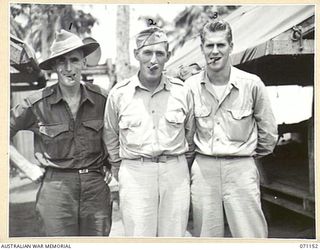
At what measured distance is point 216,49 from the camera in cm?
141

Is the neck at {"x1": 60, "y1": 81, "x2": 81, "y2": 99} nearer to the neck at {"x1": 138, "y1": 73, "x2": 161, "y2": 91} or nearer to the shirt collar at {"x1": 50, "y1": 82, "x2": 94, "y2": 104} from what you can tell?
the shirt collar at {"x1": 50, "y1": 82, "x2": 94, "y2": 104}

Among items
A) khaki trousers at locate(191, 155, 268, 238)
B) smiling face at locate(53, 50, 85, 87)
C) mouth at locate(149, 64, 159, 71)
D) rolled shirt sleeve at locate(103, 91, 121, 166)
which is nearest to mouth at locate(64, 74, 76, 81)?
smiling face at locate(53, 50, 85, 87)

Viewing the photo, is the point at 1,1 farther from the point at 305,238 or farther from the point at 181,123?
the point at 305,238

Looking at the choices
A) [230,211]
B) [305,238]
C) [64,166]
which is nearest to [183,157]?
[230,211]

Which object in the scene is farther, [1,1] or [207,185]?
[1,1]

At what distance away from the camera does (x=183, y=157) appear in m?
1.42

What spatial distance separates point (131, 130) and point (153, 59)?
233 millimetres

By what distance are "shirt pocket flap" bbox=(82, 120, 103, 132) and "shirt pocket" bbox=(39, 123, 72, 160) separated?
61mm

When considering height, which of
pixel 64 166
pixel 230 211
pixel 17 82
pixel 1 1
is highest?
pixel 1 1

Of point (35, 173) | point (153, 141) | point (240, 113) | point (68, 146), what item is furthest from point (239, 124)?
point (35, 173)

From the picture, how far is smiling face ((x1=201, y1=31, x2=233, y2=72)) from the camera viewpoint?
1415 millimetres

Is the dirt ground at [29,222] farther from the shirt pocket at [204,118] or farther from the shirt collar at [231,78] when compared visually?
the shirt collar at [231,78]

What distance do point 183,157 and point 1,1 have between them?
817 millimetres

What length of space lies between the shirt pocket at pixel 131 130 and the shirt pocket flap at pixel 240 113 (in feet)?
0.99
